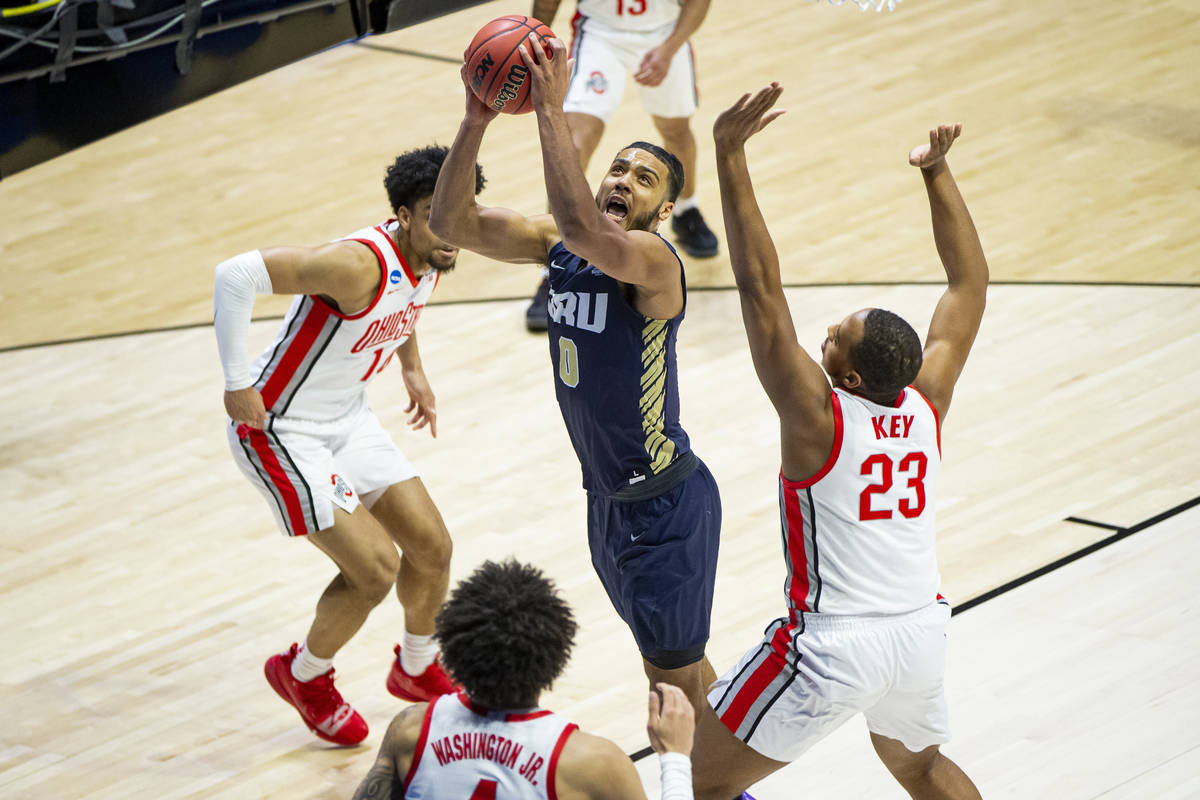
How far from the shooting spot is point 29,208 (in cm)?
962

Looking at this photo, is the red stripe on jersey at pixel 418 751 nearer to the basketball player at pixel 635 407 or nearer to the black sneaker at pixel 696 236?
the basketball player at pixel 635 407

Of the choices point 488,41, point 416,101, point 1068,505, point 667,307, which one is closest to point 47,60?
point 488,41

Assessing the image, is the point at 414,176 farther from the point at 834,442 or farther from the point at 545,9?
the point at 545,9

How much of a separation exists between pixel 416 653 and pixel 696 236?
3.96 m

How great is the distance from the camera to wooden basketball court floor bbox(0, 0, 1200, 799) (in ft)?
15.4

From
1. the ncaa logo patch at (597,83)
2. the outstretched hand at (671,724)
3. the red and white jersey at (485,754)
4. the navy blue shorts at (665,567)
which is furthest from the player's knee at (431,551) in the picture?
the ncaa logo patch at (597,83)

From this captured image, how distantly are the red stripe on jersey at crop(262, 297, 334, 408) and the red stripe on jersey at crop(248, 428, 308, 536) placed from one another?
113mm

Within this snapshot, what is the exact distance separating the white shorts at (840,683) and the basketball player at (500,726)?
2.61 feet

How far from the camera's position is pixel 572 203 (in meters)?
3.38

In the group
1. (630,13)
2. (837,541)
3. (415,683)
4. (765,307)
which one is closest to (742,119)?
(765,307)

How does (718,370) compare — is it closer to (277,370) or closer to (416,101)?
(277,370)

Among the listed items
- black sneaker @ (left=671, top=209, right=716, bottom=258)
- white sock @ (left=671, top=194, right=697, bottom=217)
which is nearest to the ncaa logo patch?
white sock @ (left=671, top=194, right=697, bottom=217)

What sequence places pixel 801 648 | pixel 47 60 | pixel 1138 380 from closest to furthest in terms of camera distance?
pixel 801 648, pixel 47 60, pixel 1138 380

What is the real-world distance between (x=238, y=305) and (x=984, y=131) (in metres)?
6.12
